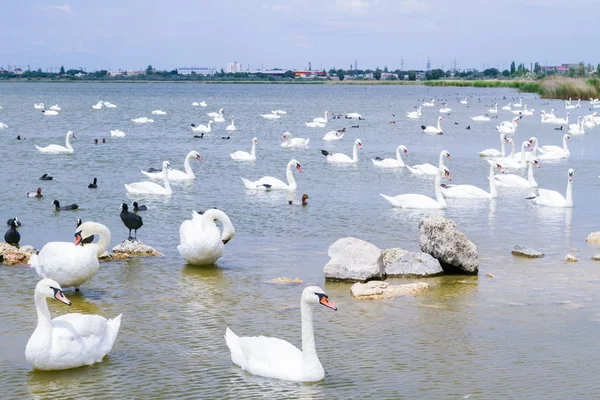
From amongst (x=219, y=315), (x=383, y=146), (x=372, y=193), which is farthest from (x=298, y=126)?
(x=219, y=315)

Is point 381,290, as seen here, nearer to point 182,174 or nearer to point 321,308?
point 321,308

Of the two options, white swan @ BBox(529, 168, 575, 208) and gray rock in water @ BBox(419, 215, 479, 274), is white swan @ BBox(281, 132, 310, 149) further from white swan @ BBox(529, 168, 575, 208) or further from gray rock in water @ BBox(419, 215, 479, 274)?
gray rock in water @ BBox(419, 215, 479, 274)

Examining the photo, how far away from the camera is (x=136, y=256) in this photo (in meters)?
14.0

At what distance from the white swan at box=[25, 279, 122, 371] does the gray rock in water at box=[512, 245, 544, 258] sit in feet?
24.6

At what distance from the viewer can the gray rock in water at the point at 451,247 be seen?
41.9ft

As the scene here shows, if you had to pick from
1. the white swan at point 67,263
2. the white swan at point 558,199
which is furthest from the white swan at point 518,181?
the white swan at point 67,263

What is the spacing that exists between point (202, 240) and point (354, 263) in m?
2.28

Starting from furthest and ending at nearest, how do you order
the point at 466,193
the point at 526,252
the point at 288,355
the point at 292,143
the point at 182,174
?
1. the point at 292,143
2. the point at 182,174
3. the point at 466,193
4. the point at 526,252
5. the point at 288,355

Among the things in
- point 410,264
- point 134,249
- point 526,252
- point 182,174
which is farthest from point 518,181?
point 134,249

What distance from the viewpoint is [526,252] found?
556 inches

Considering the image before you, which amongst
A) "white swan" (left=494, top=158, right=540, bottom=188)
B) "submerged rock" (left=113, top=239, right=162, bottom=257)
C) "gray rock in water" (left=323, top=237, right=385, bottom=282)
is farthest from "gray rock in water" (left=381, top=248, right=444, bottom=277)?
"white swan" (left=494, top=158, right=540, bottom=188)

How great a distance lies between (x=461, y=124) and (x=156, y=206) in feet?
123

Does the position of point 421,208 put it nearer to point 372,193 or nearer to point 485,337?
point 372,193

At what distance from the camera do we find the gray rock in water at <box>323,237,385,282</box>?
12.3 meters
